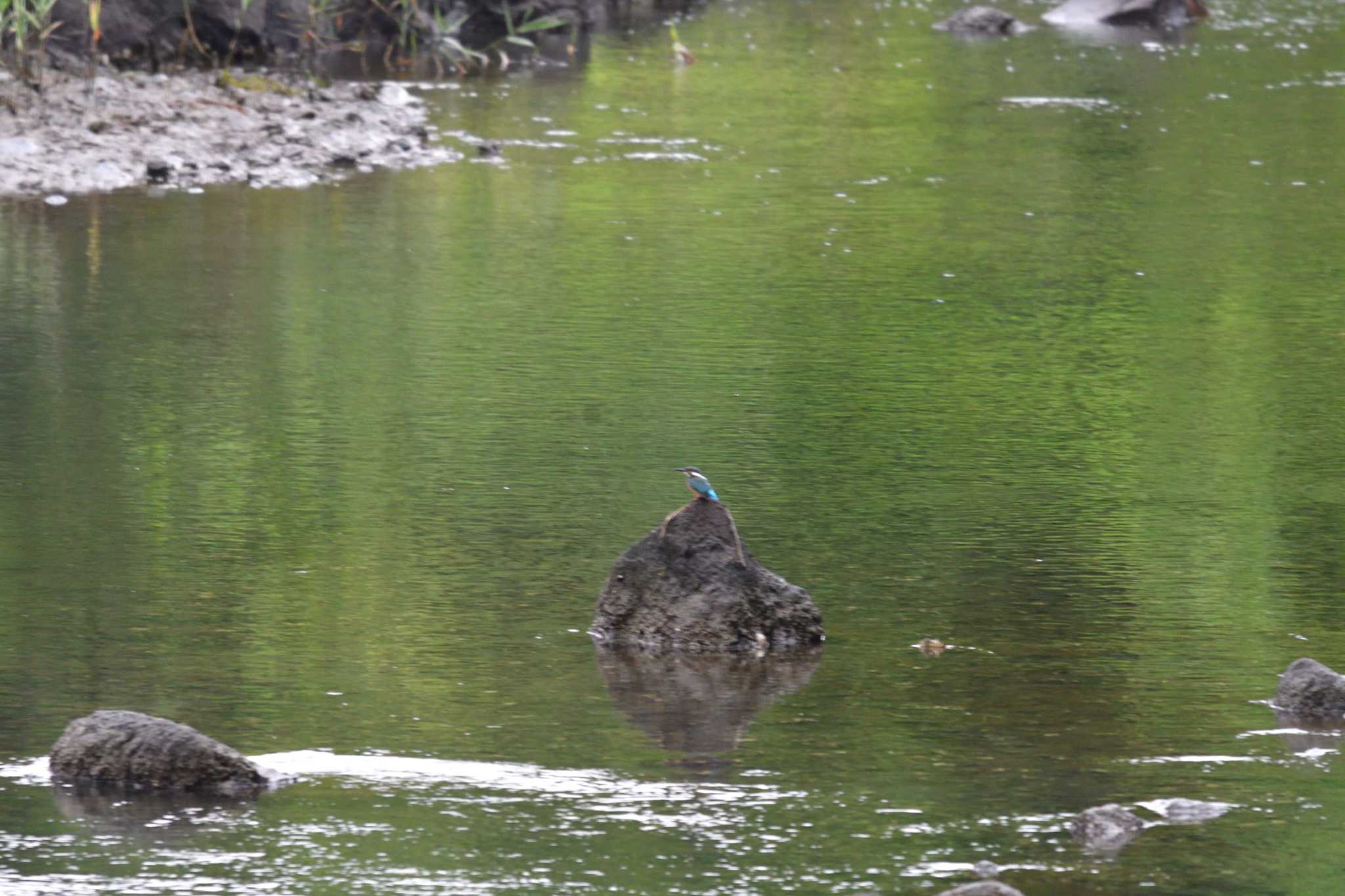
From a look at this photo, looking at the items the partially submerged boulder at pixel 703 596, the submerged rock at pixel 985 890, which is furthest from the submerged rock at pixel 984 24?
the submerged rock at pixel 985 890

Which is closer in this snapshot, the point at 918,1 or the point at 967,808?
the point at 967,808

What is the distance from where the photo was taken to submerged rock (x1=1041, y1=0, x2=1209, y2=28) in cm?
3186

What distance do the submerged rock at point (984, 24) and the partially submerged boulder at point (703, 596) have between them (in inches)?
941

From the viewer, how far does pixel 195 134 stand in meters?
19.6

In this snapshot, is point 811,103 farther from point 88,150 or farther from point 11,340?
point 11,340

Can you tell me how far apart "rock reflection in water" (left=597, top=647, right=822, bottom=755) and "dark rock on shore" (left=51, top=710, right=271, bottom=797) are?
1.22 m

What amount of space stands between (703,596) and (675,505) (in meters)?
1.84

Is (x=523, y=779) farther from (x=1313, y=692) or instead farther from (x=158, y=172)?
(x=158, y=172)

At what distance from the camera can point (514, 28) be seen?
3008cm

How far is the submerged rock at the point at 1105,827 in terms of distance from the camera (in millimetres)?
5910

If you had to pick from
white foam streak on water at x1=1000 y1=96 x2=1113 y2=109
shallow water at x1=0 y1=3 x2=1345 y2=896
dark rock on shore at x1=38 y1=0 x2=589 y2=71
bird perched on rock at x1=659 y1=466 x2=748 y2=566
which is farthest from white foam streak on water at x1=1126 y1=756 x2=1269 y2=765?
dark rock on shore at x1=38 y1=0 x2=589 y2=71

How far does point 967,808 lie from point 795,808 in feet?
1.46

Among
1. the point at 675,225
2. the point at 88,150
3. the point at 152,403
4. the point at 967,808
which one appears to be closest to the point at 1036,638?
the point at 967,808

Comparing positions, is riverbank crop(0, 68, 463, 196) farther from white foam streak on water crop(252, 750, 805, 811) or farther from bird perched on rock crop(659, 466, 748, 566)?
white foam streak on water crop(252, 750, 805, 811)
